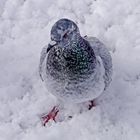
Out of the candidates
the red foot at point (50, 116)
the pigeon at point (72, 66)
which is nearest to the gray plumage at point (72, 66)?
the pigeon at point (72, 66)

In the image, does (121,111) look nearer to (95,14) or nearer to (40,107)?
(40,107)

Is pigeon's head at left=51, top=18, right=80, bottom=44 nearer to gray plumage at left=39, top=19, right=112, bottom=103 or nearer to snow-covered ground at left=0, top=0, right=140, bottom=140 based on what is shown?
gray plumage at left=39, top=19, right=112, bottom=103

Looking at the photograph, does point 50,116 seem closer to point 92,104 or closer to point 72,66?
point 92,104

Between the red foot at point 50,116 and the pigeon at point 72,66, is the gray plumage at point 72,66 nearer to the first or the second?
the pigeon at point 72,66

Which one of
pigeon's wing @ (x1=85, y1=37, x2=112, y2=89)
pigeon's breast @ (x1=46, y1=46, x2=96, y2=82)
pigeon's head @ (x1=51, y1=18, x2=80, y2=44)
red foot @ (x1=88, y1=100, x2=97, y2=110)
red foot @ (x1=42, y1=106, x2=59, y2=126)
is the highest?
pigeon's head @ (x1=51, y1=18, x2=80, y2=44)

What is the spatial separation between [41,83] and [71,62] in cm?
79

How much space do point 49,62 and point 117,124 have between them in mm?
798

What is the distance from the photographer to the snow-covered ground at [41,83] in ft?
11.7

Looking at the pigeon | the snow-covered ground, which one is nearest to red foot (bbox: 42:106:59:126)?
the snow-covered ground

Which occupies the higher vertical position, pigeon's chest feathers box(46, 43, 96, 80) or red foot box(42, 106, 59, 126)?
pigeon's chest feathers box(46, 43, 96, 80)

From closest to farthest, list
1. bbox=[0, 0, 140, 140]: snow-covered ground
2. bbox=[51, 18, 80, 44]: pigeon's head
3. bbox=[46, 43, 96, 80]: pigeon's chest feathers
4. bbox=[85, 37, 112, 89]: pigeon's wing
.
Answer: bbox=[51, 18, 80, 44]: pigeon's head
bbox=[46, 43, 96, 80]: pigeon's chest feathers
bbox=[85, 37, 112, 89]: pigeon's wing
bbox=[0, 0, 140, 140]: snow-covered ground

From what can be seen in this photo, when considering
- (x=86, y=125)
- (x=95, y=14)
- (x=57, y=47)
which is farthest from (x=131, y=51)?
(x=57, y=47)

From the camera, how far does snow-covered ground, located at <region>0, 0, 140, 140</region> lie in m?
3.57

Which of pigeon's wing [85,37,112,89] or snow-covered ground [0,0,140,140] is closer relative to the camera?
pigeon's wing [85,37,112,89]
